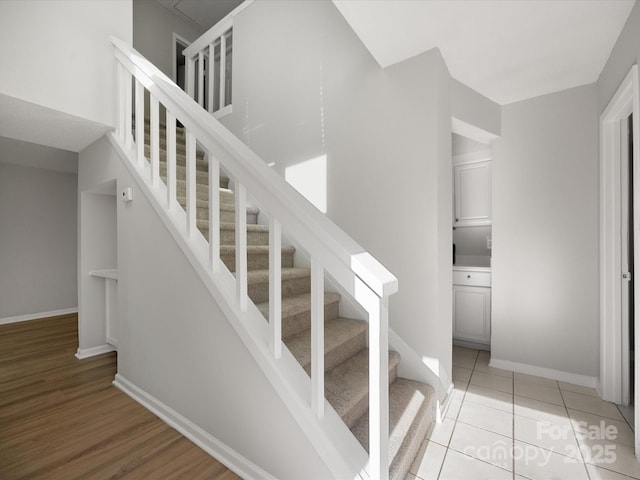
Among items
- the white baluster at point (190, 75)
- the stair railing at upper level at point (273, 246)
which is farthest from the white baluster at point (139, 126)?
the white baluster at point (190, 75)

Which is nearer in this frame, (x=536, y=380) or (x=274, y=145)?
(x=536, y=380)

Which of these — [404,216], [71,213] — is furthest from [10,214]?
[404,216]

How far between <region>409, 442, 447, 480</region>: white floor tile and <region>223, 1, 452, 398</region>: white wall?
16.9 inches

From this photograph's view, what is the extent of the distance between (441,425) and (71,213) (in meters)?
5.73

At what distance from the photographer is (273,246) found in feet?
4.02

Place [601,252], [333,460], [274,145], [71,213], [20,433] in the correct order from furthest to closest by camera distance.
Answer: [71,213] < [274,145] < [601,252] < [20,433] < [333,460]

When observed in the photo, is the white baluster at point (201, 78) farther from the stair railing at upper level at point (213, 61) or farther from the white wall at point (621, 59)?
the white wall at point (621, 59)

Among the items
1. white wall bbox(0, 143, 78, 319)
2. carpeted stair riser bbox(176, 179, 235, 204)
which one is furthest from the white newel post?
white wall bbox(0, 143, 78, 319)

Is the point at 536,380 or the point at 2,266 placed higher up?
the point at 2,266

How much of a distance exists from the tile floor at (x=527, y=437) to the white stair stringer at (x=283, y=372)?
1.91 ft

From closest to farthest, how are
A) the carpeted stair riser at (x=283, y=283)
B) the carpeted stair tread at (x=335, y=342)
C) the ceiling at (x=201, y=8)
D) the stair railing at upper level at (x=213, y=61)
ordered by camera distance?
the carpeted stair tread at (x=335, y=342), the carpeted stair riser at (x=283, y=283), the stair railing at upper level at (x=213, y=61), the ceiling at (x=201, y=8)

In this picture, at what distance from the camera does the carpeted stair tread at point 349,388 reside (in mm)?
1399

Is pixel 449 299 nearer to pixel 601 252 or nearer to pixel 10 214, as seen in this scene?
pixel 601 252

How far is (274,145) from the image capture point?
2.85m
